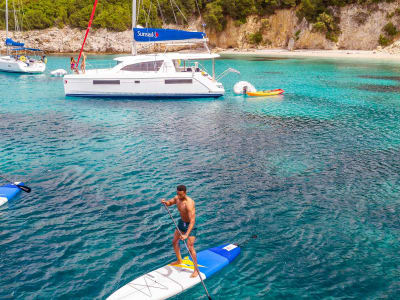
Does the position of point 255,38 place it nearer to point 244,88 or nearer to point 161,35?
point 244,88

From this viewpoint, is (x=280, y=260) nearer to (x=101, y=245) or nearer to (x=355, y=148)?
(x=101, y=245)

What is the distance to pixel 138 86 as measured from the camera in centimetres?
2944

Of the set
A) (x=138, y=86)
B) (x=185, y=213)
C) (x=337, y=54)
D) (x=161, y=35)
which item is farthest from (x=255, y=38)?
(x=185, y=213)

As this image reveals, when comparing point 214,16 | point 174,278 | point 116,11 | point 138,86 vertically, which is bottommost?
point 174,278

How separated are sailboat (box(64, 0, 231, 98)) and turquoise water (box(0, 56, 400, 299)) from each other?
412 centimetres

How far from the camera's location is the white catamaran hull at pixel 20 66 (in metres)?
48.8

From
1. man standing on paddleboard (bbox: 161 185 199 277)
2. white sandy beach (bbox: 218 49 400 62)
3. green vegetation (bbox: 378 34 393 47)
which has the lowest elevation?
man standing on paddleboard (bbox: 161 185 199 277)

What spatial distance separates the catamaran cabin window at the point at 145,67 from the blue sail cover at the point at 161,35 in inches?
86.2

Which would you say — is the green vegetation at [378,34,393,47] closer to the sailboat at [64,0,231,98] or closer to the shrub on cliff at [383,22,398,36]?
the shrub on cliff at [383,22,398,36]

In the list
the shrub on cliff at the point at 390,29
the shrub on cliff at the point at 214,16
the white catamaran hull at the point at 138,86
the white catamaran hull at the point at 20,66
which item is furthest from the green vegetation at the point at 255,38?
the white catamaran hull at the point at 138,86

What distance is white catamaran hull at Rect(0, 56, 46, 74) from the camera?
4875 centimetres

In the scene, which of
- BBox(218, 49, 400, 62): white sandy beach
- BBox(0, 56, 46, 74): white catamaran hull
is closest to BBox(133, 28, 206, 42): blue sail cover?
BBox(0, 56, 46, 74): white catamaran hull

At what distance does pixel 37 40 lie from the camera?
3799 inches

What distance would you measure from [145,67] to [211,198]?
62.1 ft
